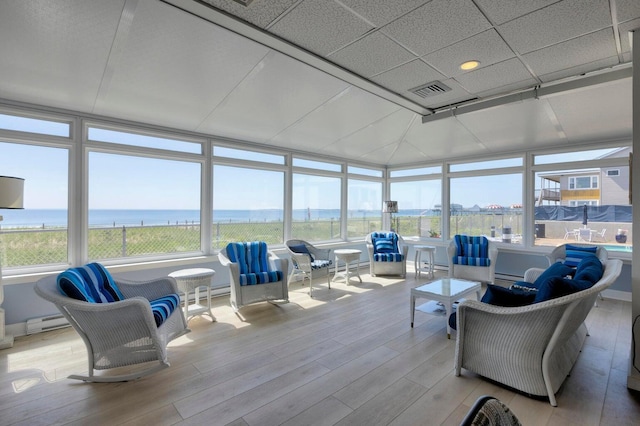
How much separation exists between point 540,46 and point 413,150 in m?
3.92

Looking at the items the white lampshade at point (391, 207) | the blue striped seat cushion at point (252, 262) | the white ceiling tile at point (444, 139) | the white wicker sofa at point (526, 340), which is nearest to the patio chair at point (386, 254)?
the white lampshade at point (391, 207)

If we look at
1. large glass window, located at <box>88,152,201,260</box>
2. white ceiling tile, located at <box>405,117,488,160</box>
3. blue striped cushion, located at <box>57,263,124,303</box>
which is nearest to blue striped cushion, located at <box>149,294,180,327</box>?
blue striped cushion, located at <box>57,263,124,303</box>

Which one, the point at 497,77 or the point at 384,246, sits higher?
the point at 497,77

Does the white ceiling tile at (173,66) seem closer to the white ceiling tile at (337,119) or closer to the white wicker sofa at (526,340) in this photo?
the white ceiling tile at (337,119)

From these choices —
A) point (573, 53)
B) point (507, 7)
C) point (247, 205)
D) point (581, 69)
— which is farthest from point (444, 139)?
point (247, 205)

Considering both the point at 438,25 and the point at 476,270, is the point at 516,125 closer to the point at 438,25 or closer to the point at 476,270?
the point at 476,270

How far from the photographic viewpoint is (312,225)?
6.40 meters

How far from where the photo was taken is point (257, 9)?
2.12 m

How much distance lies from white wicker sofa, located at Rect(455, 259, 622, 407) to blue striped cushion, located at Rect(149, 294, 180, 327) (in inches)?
98.4

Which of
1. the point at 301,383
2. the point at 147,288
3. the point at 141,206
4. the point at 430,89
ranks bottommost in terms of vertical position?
the point at 301,383

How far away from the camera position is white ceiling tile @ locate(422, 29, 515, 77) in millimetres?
2469

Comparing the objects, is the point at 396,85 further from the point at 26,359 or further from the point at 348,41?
the point at 26,359

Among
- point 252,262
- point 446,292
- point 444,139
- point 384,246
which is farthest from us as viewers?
point 384,246

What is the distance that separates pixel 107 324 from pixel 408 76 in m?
3.57
